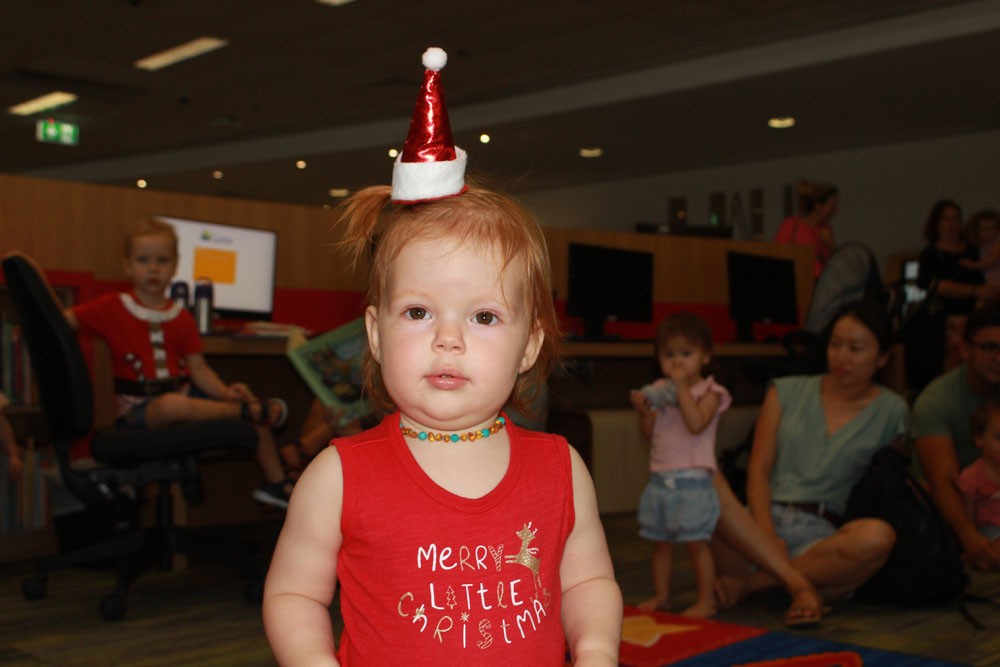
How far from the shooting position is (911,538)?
2703 mm

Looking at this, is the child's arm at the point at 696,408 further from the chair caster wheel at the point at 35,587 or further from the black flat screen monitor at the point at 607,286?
the black flat screen monitor at the point at 607,286

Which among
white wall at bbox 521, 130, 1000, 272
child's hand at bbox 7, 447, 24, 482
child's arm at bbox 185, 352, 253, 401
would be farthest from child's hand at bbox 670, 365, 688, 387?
white wall at bbox 521, 130, 1000, 272

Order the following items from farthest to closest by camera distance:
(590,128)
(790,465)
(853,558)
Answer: (590,128), (790,465), (853,558)

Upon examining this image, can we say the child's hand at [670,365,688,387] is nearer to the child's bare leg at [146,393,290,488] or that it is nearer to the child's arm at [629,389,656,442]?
the child's arm at [629,389,656,442]

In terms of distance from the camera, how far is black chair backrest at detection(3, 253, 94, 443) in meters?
2.56

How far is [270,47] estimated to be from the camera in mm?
7941

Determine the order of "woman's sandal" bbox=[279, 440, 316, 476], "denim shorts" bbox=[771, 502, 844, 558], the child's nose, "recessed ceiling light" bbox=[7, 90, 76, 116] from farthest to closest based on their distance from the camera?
"recessed ceiling light" bbox=[7, 90, 76, 116] < "woman's sandal" bbox=[279, 440, 316, 476] < "denim shorts" bbox=[771, 502, 844, 558] < the child's nose

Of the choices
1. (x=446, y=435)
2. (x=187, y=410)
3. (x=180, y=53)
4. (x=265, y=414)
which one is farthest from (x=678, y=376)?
(x=180, y=53)

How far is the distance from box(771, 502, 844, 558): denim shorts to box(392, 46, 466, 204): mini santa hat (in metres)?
2.18

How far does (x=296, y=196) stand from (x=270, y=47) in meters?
6.64

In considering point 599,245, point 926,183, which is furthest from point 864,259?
point 926,183

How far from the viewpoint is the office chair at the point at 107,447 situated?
257 centimetres

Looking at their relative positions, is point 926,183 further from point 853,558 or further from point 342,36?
point 853,558

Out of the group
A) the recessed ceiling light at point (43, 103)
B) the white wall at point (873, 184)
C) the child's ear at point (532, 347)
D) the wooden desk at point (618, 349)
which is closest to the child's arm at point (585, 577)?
the child's ear at point (532, 347)
